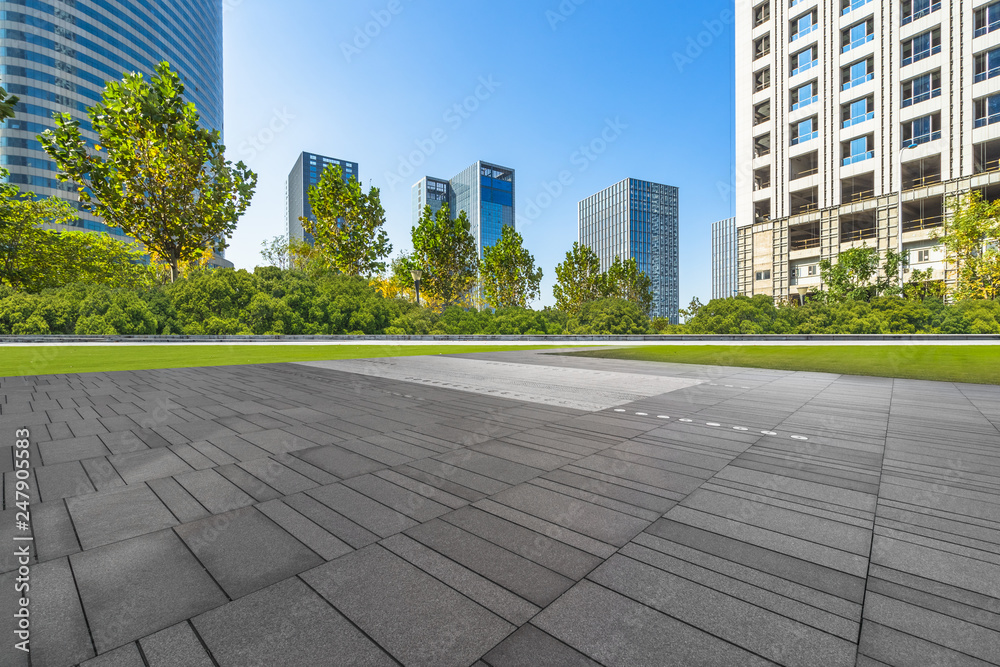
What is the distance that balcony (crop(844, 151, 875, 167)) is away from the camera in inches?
1459

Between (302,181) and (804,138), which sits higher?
(302,181)

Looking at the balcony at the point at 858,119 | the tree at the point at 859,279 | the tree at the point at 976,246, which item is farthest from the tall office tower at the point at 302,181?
the tree at the point at 976,246

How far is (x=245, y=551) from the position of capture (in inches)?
88.0

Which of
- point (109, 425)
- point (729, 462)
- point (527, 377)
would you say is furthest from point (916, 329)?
point (109, 425)

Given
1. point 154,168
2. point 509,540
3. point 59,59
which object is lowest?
point 509,540

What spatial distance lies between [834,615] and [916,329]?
30.8 metres

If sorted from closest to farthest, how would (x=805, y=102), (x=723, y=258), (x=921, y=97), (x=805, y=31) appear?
1. (x=921, y=97)
2. (x=805, y=102)
3. (x=805, y=31)
4. (x=723, y=258)

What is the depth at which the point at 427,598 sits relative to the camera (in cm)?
185

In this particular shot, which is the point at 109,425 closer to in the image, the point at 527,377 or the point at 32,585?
the point at 32,585

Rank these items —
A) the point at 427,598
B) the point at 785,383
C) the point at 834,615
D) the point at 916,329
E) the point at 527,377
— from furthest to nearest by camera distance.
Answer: the point at 916,329
the point at 527,377
the point at 785,383
the point at 427,598
the point at 834,615

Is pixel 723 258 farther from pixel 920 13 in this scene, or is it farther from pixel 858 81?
pixel 920 13

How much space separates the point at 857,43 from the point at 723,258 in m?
141

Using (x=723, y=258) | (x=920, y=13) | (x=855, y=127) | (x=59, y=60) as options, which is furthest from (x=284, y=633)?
(x=723, y=258)

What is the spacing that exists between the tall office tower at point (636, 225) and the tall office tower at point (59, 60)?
91143 millimetres
